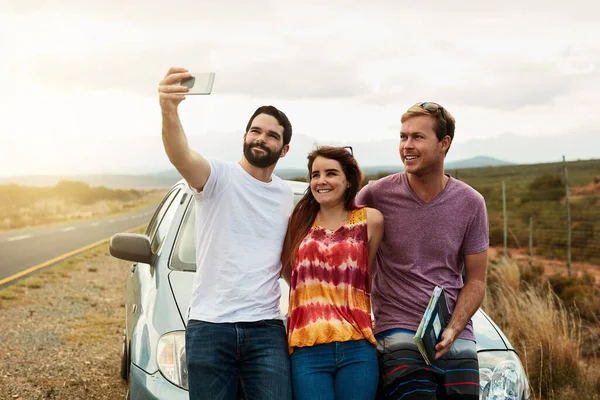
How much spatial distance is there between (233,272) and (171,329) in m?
0.56

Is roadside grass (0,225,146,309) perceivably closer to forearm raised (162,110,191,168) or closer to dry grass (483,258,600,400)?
dry grass (483,258,600,400)

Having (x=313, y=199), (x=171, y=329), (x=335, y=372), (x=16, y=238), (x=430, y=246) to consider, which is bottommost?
(x=16, y=238)

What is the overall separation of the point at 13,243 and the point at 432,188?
59.1ft

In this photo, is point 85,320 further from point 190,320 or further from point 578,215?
point 578,215

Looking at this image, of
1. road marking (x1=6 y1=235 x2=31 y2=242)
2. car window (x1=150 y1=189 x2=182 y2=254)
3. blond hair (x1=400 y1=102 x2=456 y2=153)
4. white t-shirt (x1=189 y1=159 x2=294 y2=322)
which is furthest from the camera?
road marking (x1=6 y1=235 x2=31 y2=242)

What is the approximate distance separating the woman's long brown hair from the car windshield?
916 millimetres

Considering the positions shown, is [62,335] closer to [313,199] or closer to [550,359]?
[550,359]

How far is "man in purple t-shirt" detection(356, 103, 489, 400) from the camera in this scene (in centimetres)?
310

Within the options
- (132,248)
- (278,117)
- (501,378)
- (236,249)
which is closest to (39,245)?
(132,248)

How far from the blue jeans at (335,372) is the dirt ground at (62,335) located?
3253 mm

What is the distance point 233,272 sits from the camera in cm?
287

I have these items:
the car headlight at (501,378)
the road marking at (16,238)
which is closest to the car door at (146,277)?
the car headlight at (501,378)

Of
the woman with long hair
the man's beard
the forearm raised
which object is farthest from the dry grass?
the forearm raised

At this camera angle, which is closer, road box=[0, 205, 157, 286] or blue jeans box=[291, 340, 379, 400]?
blue jeans box=[291, 340, 379, 400]
